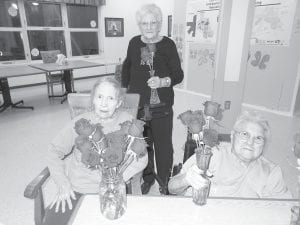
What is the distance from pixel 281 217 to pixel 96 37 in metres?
7.82

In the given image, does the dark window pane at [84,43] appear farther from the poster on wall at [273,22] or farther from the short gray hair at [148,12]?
the short gray hair at [148,12]

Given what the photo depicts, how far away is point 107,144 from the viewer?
0.93 meters

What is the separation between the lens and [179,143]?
11.3 ft

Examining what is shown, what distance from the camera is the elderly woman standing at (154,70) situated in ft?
6.35

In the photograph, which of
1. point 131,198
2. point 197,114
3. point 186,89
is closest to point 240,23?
point 197,114

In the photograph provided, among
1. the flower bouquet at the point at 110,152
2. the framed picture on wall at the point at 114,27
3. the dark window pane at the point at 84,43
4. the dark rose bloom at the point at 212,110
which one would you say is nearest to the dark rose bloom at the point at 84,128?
the flower bouquet at the point at 110,152

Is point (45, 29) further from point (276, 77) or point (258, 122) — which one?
point (258, 122)

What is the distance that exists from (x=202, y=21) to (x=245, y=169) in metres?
4.59

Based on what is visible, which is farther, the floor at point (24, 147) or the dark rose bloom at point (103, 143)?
the floor at point (24, 147)

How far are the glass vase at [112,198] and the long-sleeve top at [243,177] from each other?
371 mm

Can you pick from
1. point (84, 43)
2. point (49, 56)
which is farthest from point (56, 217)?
point (84, 43)

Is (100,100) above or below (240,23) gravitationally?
below

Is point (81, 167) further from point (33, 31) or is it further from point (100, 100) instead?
point (33, 31)

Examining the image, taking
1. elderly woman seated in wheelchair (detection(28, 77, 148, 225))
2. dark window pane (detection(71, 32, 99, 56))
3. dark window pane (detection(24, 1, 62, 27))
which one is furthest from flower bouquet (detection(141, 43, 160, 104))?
dark window pane (detection(71, 32, 99, 56))
